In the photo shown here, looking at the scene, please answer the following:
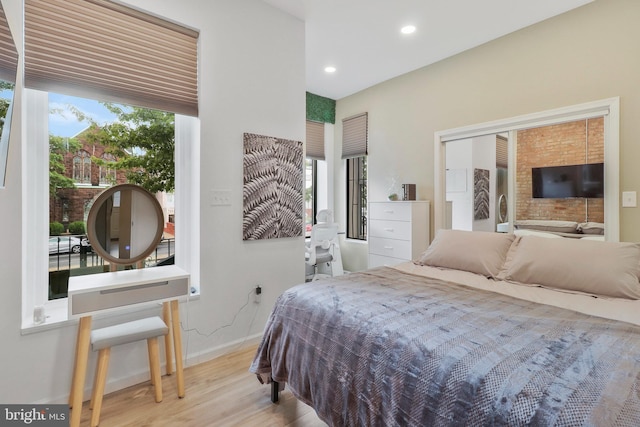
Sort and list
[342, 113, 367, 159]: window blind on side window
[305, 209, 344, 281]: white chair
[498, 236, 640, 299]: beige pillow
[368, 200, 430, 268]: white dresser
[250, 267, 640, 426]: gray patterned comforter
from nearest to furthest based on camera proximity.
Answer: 1. [250, 267, 640, 426]: gray patterned comforter
2. [498, 236, 640, 299]: beige pillow
3. [368, 200, 430, 268]: white dresser
4. [305, 209, 344, 281]: white chair
5. [342, 113, 367, 159]: window blind on side window

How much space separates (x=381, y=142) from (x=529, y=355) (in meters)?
3.46

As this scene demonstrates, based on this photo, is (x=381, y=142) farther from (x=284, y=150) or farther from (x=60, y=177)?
(x=60, y=177)

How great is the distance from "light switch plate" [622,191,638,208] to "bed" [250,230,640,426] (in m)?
0.75

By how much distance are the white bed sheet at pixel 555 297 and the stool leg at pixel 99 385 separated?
1964 millimetres

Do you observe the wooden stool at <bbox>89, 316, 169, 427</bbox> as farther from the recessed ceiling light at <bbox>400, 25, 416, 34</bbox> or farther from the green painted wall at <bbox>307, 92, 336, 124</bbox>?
the green painted wall at <bbox>307, 92, 336, 124</bbox>

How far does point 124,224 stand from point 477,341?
6.23 ft

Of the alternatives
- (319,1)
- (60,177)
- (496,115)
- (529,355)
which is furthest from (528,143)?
(60,177)

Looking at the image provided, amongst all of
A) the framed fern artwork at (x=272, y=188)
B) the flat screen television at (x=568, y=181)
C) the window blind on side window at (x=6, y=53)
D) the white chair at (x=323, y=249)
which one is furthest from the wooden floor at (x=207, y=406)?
the flat screen television at (x=568, y=181)

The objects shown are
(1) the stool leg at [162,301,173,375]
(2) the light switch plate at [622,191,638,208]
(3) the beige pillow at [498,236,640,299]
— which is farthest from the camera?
(2) the light switch plate at [622,191,638,208]

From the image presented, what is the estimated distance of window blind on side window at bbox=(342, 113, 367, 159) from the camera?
174 inches

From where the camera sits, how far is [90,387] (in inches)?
73.2

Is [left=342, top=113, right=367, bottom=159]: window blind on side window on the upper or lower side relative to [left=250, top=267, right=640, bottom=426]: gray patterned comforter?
upper

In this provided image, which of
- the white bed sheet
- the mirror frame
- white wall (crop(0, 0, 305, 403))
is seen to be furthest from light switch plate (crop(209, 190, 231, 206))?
the mirror frame

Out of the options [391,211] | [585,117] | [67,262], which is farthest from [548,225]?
[67,262]
